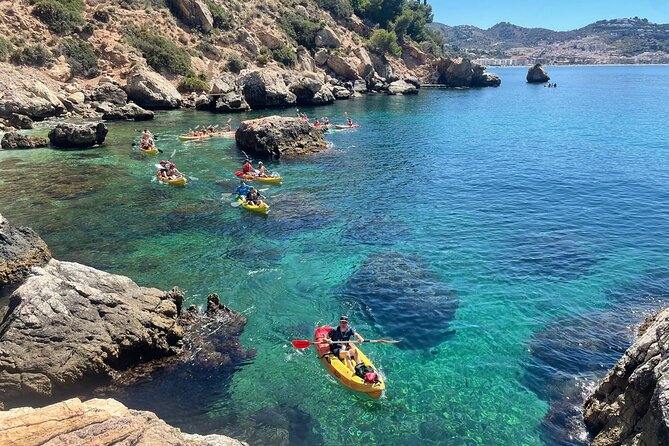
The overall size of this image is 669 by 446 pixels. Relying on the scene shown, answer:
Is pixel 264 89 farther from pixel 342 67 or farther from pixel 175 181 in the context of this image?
pixel 175 181

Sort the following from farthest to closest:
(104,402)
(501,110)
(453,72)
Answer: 1. (453,72)
2. (501,110)
3. (104,402)

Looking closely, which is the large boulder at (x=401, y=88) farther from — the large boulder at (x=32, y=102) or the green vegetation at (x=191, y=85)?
the large boulder at (x=32, y=102)

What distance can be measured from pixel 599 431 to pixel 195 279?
46.5 ft

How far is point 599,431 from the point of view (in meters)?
11.2

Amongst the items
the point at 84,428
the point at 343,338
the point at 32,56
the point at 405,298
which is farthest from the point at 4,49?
the point at 84,428

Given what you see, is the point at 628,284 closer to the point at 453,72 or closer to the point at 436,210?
the point at 436,210

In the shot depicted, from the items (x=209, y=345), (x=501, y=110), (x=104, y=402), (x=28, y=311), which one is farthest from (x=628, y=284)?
(x=501, y=110)

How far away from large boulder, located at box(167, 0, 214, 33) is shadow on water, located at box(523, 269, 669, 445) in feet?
257

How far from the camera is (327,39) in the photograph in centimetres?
9406

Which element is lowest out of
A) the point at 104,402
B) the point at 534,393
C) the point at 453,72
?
the point at 534,393

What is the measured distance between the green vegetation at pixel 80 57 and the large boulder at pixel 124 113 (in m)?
8.37

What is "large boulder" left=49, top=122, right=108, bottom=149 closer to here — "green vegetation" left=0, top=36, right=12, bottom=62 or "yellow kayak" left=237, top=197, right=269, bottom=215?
"green vegetation" left=0, top=36, right=12, bottom=62

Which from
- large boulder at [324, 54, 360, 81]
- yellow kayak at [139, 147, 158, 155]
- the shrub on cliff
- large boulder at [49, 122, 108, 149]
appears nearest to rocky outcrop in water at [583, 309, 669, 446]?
yellow kayak at [139, 147, 158, 155]

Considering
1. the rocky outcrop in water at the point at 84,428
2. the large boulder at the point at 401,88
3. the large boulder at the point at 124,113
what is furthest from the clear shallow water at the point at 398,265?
the large boulder at the point at 401,88
